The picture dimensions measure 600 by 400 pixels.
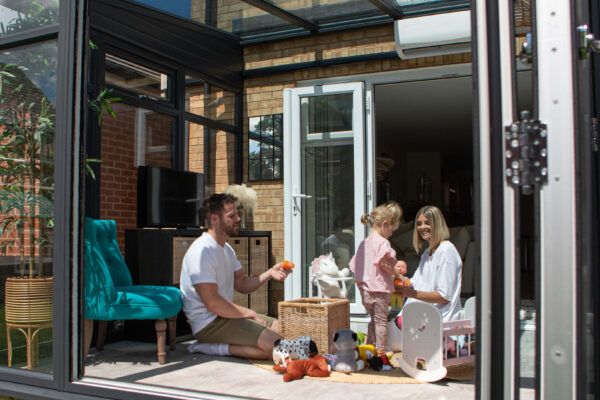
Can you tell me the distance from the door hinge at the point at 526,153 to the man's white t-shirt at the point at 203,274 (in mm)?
2653

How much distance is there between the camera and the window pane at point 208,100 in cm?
636

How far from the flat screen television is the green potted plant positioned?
2.13 m

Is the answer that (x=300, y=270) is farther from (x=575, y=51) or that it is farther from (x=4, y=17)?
(x=575, y=51)

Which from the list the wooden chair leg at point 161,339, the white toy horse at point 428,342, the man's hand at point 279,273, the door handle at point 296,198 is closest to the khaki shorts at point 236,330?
the wooden chair leg at point 161,339

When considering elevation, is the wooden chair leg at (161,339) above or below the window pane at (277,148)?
below

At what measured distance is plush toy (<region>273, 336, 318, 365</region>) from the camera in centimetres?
387

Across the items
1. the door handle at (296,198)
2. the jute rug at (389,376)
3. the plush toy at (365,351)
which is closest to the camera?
the jute rug at (389,376)

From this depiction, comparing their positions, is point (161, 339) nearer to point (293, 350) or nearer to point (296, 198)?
point (293, 350)

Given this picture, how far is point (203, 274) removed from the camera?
412 centimetres

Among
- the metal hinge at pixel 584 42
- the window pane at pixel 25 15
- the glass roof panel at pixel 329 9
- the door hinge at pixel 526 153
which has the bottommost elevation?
the door hinge at pixel 526 153

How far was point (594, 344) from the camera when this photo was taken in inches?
78.6

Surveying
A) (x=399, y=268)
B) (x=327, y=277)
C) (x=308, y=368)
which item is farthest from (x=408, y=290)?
(x=327, y=277)

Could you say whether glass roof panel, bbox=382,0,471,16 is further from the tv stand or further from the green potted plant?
the green potted plant

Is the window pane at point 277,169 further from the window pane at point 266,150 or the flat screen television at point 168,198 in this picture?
the flat screen television at point 168,198
